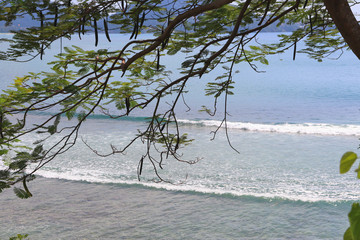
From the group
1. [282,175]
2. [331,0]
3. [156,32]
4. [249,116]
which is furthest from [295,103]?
[331,0]

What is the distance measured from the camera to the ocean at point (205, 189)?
17.8ft

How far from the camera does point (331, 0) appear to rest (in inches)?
89.6

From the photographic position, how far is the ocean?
543cm

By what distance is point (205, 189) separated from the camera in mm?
7203

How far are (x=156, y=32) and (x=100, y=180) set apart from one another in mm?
4497

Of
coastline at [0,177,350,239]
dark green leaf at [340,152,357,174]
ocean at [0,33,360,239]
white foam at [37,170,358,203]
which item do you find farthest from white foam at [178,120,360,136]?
dark green leaf at [340,152,357,174]

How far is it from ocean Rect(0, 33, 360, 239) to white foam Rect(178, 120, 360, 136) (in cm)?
3

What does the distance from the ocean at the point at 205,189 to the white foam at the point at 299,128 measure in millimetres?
28

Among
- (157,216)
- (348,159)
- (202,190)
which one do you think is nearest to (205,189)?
(202,190)

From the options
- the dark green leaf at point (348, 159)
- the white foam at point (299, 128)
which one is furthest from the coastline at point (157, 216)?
the white foam at point (299, 128)

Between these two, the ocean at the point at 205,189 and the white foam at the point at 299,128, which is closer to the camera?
the ocean at the point at 205,189

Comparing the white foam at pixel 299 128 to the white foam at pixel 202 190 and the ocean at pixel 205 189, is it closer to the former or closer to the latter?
the ocean at pixel 205 189

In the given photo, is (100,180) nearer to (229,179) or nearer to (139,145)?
(229,179)

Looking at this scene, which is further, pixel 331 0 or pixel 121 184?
pixel 121 184
